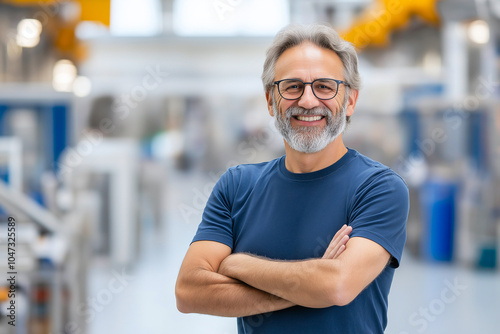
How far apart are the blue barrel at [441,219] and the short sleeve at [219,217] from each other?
5.31 meters

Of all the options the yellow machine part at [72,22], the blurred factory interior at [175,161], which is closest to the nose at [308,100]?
the blurred factory interior at [175,161]

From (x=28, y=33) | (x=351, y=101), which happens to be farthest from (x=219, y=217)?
(x=28, y=33)

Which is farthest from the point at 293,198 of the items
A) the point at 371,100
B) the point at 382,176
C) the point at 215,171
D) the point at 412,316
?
the point at 215,171

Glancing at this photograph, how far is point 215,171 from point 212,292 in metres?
9.77

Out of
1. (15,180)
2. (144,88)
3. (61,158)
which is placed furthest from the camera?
(144,88)

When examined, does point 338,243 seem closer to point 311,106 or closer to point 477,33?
point 311,106

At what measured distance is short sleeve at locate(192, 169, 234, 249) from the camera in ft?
5.00

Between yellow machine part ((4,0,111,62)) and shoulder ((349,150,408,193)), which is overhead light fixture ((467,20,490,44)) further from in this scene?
shoulder ((349,150,408,193))

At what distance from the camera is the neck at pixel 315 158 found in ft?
4.79

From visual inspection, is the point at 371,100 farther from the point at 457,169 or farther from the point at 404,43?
the point at 404,43

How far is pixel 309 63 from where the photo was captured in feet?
4.68

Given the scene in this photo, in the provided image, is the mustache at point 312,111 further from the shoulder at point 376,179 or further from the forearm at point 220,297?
the forearm at point 220,297

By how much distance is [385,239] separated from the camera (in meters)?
1.35

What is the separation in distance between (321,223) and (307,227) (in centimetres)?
4
